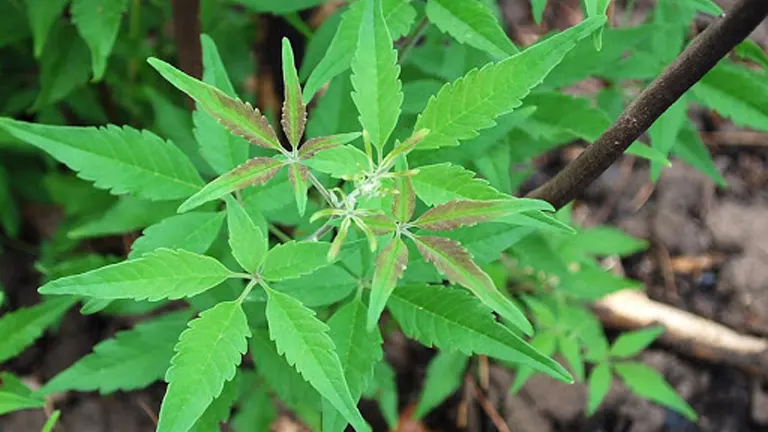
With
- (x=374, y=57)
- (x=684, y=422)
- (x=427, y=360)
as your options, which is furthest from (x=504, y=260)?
(x=374, y=57)

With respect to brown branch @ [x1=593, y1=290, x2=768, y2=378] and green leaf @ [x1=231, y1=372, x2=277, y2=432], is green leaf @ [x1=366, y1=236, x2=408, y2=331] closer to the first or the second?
green leaf @ [x1=231, y1=372, x2=277, y2=432]

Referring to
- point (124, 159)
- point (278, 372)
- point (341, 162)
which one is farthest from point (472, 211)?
point (278, 372)

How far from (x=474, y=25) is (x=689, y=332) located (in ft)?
5.85

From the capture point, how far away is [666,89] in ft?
3.75

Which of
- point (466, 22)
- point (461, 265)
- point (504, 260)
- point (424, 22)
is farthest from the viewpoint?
point (504, 260)

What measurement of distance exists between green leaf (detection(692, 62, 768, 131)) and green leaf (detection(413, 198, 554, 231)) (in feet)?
2.52

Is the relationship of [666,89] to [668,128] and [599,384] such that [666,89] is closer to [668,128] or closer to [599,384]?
[668,128]

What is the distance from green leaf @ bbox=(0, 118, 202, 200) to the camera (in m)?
1.26

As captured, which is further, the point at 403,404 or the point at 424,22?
the point at 403,404

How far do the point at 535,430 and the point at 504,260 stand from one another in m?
0.59

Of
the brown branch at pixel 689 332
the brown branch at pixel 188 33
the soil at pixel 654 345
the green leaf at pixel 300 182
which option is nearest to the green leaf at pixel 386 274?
the green leaf at pixel 300 182

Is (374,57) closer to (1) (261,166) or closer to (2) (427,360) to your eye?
(1) (261,166)

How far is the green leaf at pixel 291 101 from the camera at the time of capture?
1.02 metres

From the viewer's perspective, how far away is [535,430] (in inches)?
104
